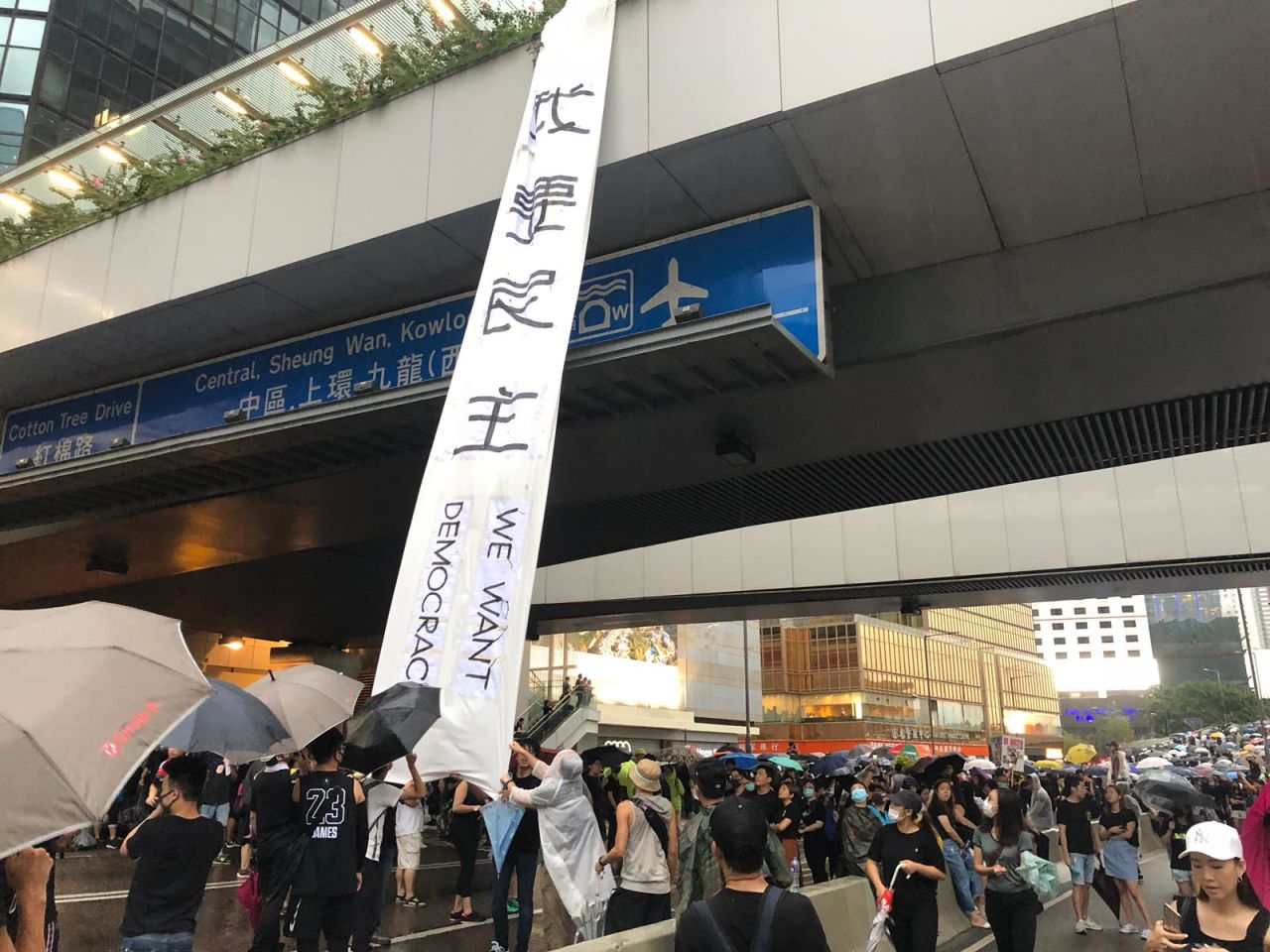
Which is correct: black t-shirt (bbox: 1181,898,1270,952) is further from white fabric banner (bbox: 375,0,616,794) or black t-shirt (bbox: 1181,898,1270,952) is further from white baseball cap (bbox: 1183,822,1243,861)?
white fabric banner (bbox: 375,0,616,794)

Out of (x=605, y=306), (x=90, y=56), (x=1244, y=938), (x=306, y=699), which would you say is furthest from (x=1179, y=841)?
(x=90, y=56)

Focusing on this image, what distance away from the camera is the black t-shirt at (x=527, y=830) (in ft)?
24.7

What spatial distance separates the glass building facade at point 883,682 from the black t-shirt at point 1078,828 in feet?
205

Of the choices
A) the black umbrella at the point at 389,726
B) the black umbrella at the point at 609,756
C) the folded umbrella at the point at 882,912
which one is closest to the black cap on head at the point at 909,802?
the folded umbrella at the point at 882,912

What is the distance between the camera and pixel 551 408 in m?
5.45

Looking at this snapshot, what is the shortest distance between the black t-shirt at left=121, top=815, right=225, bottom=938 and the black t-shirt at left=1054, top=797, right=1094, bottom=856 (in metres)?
9.55

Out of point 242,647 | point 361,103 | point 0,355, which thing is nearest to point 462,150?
point 361,103

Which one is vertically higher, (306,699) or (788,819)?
(306,699)

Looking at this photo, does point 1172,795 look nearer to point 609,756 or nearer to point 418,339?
point 609,756

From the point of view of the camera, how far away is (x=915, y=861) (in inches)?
229

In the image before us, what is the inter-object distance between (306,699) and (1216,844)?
17.2 ft

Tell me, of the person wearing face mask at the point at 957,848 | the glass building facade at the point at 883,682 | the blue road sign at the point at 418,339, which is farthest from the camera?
the glass building facade at the point at 883,682

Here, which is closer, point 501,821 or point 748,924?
point 748,924

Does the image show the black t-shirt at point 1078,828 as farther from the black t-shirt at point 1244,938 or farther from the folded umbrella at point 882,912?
the black t-shirt at point 1244,938
